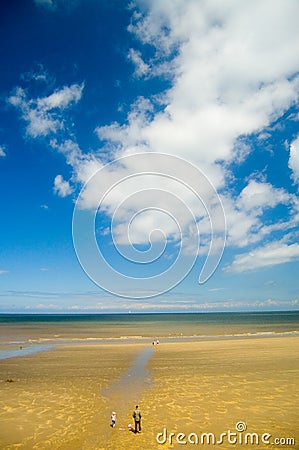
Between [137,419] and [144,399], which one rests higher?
[137,419]

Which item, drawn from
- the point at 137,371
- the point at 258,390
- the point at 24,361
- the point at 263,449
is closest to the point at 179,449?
the point at 263,449

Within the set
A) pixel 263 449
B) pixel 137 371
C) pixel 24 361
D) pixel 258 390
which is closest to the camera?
pixel 263 449

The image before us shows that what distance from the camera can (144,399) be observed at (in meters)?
22.6

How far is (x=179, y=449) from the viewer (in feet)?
48.5

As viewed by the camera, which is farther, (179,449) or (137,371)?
(137,371)

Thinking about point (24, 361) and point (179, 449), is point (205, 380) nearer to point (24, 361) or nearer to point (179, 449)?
point (179, 449)

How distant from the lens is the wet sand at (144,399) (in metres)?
16.5

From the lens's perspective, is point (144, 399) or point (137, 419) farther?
point (144, 399)

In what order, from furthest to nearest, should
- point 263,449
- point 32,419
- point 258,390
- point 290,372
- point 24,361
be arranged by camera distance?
point 24,361, point 290,372, point 258,390, point 32,419, point 263,449

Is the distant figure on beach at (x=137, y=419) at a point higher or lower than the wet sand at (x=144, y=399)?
higher

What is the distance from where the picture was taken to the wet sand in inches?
649

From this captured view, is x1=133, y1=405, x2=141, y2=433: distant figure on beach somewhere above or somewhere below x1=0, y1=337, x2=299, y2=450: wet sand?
above

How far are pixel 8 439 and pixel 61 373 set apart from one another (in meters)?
16.3

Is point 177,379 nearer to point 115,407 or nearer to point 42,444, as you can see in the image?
point 115,407
